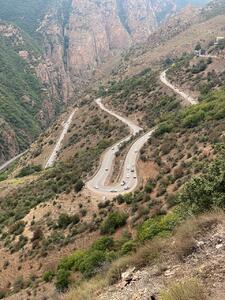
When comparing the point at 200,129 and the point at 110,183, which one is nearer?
the point at 200,129

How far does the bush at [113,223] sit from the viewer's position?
30.2 metres

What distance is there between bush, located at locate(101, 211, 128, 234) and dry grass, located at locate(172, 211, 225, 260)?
17593 mm

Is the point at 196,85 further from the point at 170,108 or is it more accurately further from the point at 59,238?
the point at 59,238

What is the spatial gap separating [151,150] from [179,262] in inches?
1421

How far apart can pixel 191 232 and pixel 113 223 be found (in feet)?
60.7

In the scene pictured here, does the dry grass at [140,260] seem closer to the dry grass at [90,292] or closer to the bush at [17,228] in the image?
the dry grass at [90,292]

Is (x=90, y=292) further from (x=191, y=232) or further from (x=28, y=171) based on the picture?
(x=28, y=171)

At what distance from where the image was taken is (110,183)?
4609 centimetres

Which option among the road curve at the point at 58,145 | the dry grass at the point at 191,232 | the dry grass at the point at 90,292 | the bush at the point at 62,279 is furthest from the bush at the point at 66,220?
the road curve at the point at 58,145

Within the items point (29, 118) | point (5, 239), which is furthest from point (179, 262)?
point (29, 118)

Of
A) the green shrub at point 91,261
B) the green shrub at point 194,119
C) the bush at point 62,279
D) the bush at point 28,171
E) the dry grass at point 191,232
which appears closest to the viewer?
the dry grass at point 191,232

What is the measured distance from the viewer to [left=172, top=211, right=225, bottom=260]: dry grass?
466 inches

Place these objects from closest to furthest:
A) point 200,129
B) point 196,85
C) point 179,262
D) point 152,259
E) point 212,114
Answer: point 179,262, point 152,259, point 200,129, point 212,114, point 196,85

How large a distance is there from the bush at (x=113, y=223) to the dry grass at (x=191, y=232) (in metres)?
17.6
